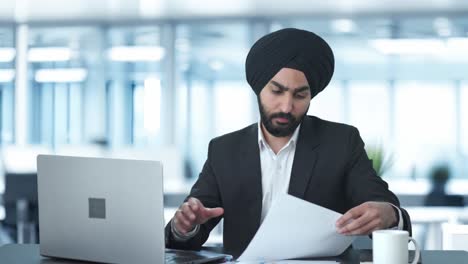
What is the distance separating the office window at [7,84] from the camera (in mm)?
7762

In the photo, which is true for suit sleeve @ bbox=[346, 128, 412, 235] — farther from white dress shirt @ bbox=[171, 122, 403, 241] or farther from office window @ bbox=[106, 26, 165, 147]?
office window @ bbox=[106, 26, 165, 147]

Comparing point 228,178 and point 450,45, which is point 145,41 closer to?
point 450,45

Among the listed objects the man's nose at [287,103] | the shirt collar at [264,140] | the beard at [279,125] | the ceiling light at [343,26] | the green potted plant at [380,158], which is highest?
the ceiling light at [343,26]

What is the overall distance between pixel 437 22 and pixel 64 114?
3.61m

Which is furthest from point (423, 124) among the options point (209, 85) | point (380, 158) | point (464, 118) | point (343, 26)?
point (209, 85)

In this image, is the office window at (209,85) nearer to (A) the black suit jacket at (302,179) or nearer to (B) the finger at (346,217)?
(A) the black suit jacket at (302,179)

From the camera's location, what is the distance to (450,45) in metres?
7.14

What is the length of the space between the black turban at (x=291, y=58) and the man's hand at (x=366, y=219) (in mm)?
463

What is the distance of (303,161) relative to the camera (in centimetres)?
241

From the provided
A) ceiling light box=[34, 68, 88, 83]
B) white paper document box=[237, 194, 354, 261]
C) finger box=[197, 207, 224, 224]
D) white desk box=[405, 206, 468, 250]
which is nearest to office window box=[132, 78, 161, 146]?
ceiling light box=[34, 68, 88, 83]

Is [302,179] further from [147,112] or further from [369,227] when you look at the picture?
[147,112]

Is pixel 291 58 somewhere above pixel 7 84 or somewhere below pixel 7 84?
below

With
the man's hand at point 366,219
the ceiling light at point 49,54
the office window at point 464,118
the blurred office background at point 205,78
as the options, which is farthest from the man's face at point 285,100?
the ceiling light at point 49,54

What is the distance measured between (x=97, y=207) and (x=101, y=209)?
0.05 feet
